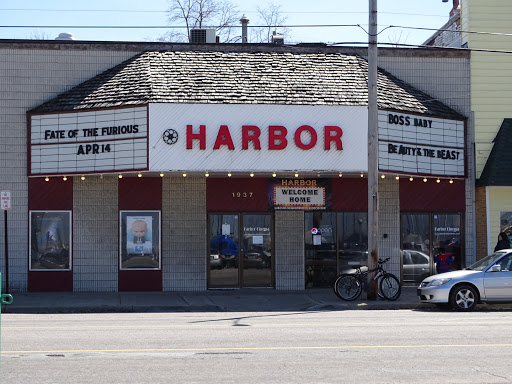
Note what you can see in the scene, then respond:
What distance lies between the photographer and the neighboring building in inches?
971

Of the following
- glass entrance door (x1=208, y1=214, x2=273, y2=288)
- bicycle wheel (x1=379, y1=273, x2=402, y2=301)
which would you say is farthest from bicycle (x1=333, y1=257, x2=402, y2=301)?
glass entrance door (x1=208, y1=214, x2=273, y2=288)

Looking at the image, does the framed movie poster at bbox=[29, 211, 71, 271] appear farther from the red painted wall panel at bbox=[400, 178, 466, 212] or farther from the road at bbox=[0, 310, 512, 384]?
the red painted wall panel at bbox=[400, 178, 466, 212]

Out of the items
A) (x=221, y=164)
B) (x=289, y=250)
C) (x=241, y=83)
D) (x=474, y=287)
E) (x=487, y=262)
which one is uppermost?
(x=241, y=83)

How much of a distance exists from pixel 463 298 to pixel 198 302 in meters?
6.62

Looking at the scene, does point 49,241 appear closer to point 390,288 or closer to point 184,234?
point 184,234

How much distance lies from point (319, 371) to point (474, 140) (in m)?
16.2

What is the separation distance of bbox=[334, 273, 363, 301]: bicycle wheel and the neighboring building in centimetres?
568

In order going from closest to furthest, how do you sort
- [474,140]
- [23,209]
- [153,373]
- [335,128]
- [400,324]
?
[153,373], [400,324], [335,128], [23,209], [474,140]

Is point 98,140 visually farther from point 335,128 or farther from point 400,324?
point 400,324

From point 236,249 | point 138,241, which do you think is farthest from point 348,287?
point 138,241

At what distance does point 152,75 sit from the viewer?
22672 mm

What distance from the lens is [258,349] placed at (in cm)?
1199

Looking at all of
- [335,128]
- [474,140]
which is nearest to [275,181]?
[335,128]

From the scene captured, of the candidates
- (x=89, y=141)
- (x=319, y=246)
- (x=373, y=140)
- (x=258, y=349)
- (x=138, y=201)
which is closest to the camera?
(x=258, y=349)
